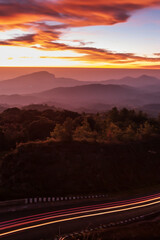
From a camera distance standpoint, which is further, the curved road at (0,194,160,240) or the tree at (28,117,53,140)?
the tree at (28,117,53,140)

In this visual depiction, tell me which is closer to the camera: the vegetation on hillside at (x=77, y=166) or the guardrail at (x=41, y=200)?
the guardrail at (x=41, y=200)

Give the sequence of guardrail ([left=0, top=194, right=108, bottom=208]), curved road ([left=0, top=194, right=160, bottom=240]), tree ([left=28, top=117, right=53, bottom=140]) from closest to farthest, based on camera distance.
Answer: curved road ([left=0, top=194, right=160, bottom=240]), guardrail ([left=0, top=194, right=108, bottom=208]), tree ([left=28, top=117, right=53, bottom=140])

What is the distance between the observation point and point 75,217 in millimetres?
30609

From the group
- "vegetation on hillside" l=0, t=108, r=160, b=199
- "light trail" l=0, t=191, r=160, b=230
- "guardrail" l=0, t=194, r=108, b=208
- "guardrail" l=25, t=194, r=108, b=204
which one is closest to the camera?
"light trail" l=0, t=191, r=160, b=230

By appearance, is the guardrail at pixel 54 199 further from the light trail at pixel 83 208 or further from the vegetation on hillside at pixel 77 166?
the light trail at pixel 83 208

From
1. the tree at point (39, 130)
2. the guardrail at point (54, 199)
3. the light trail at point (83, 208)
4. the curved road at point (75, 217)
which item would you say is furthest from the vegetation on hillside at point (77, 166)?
the tree at point (39, 130)

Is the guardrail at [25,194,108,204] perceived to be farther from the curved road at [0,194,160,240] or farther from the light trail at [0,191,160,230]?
the light trail at [0,191,160,230]


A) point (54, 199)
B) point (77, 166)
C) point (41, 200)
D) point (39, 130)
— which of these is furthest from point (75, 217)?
point (39, 130)

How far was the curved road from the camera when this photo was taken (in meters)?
26.8

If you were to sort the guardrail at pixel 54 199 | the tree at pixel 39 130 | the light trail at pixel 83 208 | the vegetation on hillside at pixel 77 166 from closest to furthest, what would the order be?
the light trail at pixel 83 208, the guardrail at pixel 54 199, the vegetation on hillside at pixel 77 166, the tree at pixel 39 130

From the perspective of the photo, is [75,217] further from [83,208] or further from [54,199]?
[54,199]

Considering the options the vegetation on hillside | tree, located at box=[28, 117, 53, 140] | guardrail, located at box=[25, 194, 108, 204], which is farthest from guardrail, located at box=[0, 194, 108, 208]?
tree, located at box=[28, 117, 53, 140]

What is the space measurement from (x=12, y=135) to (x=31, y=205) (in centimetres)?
3825

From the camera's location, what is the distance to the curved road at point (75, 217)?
26.8 meters
